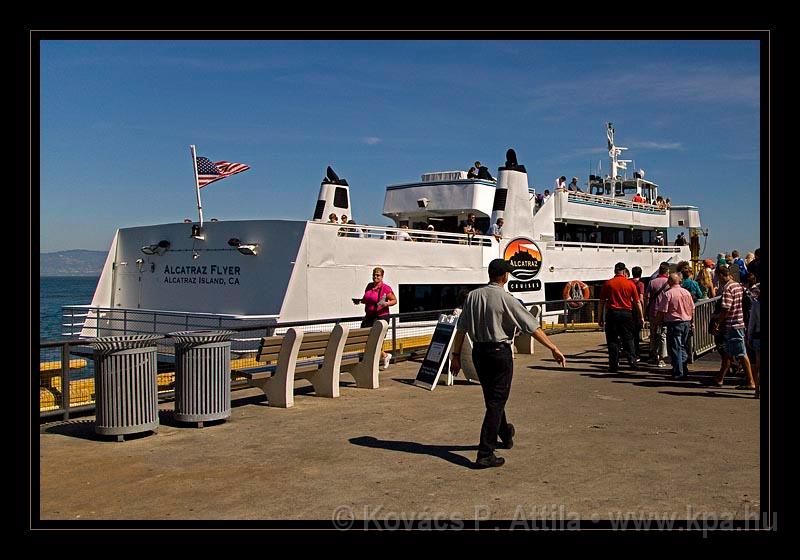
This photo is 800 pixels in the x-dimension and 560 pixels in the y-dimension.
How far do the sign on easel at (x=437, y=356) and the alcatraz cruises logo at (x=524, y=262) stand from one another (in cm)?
1166

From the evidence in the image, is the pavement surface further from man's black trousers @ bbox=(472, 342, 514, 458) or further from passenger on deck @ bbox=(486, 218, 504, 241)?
passenger on deck @ bbox=(486, 218, 504, 241)

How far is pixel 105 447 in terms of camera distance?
6957mm

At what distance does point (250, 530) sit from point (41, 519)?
4.93 ft

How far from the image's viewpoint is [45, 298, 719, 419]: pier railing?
329 inches

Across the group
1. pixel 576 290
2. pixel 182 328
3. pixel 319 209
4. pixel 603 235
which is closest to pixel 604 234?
pixel 603 235

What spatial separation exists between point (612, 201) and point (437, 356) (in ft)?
69.8

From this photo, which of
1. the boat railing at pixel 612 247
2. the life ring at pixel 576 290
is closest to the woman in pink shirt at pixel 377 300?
the boat railing at pixel 612 247

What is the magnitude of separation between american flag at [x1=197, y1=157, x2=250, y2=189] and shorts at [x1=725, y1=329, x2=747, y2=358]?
11.1 m

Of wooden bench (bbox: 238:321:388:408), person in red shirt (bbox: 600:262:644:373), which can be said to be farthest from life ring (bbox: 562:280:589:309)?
wooden bench (bbox: 238:321:388:408)

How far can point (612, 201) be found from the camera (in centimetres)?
2944

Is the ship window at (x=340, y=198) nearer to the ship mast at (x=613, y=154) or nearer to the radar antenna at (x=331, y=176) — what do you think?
the radar antenna at (x=331, y=176)

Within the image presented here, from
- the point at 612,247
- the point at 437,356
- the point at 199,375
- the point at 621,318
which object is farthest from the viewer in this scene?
the point at 612,247

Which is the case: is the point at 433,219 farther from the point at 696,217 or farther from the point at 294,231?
the point at 696,217

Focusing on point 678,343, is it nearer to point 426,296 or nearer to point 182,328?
point 426,296
